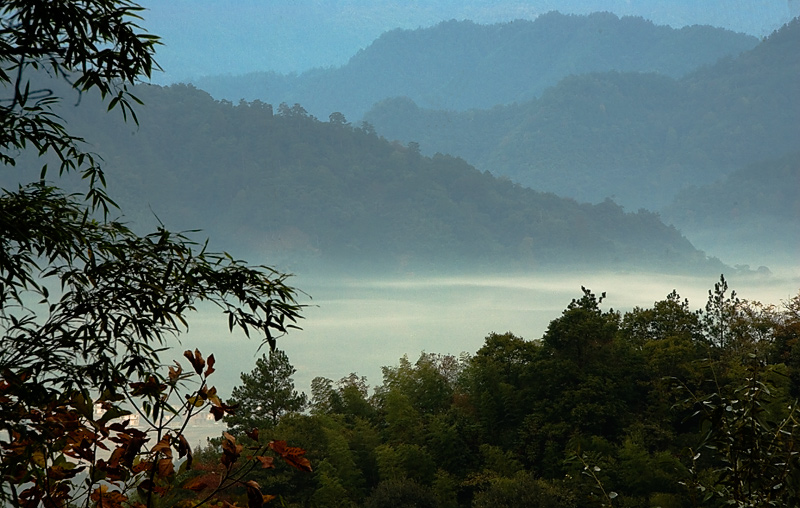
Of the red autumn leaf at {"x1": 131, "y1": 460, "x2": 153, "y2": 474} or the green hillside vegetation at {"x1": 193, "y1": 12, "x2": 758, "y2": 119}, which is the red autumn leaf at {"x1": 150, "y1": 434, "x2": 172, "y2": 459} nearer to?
the red autumn leaf at {"x1": 131, "y1": 460, "x2": 153, "y2": 474}

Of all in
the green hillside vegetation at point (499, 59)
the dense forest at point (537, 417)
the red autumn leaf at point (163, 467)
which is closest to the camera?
the red autumn leaf at point (163, 467)

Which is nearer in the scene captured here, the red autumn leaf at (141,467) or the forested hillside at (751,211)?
the red autumn leaf at (141,467)

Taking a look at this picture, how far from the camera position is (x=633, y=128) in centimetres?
10694

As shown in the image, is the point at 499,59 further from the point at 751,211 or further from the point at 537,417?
the point at 537,417

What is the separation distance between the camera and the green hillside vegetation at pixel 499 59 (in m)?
123

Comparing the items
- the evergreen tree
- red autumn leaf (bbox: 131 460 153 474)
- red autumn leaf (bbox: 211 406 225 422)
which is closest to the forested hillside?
the evergreen tree

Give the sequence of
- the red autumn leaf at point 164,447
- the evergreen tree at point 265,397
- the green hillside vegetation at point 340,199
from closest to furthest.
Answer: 1. the red autumn leaf at point 164,447
2. the evergreen tree at point 265,397
3. the green hillside vegetation at point 340,199

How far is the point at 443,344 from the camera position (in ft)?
238

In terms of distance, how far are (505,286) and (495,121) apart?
1333 inches

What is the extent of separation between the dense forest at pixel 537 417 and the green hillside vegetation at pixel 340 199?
63.3 meters

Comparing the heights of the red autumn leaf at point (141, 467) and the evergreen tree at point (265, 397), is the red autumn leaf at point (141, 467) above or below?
above

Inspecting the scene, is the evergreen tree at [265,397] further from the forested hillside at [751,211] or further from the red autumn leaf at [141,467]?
the forested hillside at [751,211]

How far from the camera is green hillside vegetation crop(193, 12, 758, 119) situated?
4855 inches

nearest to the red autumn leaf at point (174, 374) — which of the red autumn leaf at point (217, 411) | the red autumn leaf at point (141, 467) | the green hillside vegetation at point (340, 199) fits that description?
the red autumn leaf at point (217, 411)
